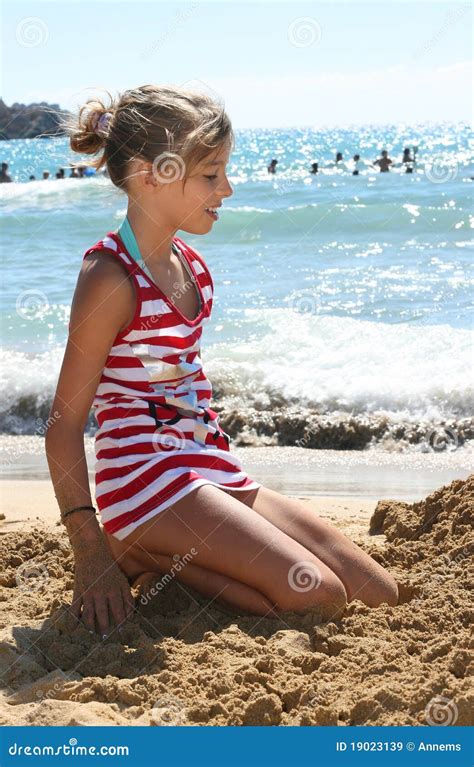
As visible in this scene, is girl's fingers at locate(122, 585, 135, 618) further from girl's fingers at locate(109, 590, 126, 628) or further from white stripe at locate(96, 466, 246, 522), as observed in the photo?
white stripe at locate(96, 466, 246, 522)

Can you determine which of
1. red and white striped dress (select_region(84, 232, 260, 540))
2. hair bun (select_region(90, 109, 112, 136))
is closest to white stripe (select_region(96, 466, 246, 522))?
red and white striped dress (select_region(84, 232, 260, 540))

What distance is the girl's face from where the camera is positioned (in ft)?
9.93

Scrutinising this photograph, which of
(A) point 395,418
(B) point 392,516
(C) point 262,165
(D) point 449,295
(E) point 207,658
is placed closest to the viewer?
(E) point 207,658

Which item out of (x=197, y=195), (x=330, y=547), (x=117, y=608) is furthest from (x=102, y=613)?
(x=197, y=195)

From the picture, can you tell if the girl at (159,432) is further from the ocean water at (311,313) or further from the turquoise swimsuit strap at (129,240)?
the ocean water at (311,313)

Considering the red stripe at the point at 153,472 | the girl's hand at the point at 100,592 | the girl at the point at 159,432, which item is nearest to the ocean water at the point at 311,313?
the girl at the point at 159,432

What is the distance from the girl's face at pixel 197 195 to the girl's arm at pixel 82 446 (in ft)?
1.18

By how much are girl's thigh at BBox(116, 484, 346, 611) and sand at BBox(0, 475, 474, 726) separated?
0.08m

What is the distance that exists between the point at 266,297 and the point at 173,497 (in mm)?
7144

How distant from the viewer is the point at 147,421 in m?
2.96

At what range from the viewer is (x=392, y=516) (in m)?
3.83

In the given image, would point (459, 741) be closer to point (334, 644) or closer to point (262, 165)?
point (334, 644)

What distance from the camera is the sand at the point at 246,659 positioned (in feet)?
7.49

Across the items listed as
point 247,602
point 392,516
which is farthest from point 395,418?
point 247,602
